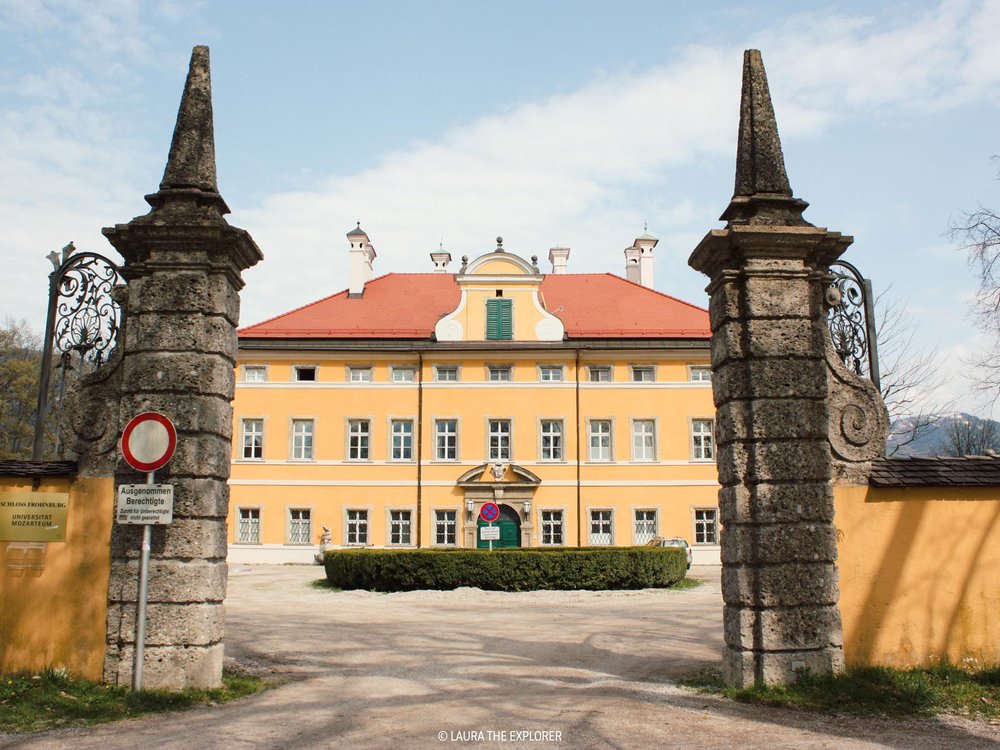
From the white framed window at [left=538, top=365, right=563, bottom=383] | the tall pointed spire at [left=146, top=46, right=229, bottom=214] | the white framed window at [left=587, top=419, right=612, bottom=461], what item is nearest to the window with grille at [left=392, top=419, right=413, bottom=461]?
the white framed window at [left=538, top=365, right=563, bottom=383]

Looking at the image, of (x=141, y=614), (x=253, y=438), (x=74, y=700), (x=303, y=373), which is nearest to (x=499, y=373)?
(x=303, y=373)

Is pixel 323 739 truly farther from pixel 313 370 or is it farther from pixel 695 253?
pixel 313 370

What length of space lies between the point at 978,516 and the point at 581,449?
2438 centimetres

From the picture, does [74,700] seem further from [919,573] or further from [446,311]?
[446,311]

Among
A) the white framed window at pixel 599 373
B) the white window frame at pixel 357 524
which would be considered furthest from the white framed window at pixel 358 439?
the white framed window at pixel 599 373

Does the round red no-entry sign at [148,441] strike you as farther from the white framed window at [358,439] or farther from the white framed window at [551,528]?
the white framed window at [551,528]

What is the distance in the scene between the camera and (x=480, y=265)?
3338 centimetres

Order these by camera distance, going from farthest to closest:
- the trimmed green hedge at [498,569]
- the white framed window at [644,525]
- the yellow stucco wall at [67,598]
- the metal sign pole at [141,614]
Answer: the white framed window at [644,525] → the trimmed green hedge at [498,569] → the yellow stucco wall at [67,598] → the metal sign pole at [141,614]

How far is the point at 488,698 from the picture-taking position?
24.5 ft

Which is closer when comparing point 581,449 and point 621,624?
point 621,624

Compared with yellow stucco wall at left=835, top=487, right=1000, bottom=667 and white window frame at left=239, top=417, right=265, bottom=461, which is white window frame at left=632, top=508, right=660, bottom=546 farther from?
yellow stucco wall at left=835, top=487, right=1000, bottom=667

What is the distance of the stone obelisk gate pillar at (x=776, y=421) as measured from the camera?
7398 mm

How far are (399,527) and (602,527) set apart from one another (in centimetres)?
738

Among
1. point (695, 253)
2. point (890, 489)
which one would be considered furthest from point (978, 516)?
point (695, 253)
